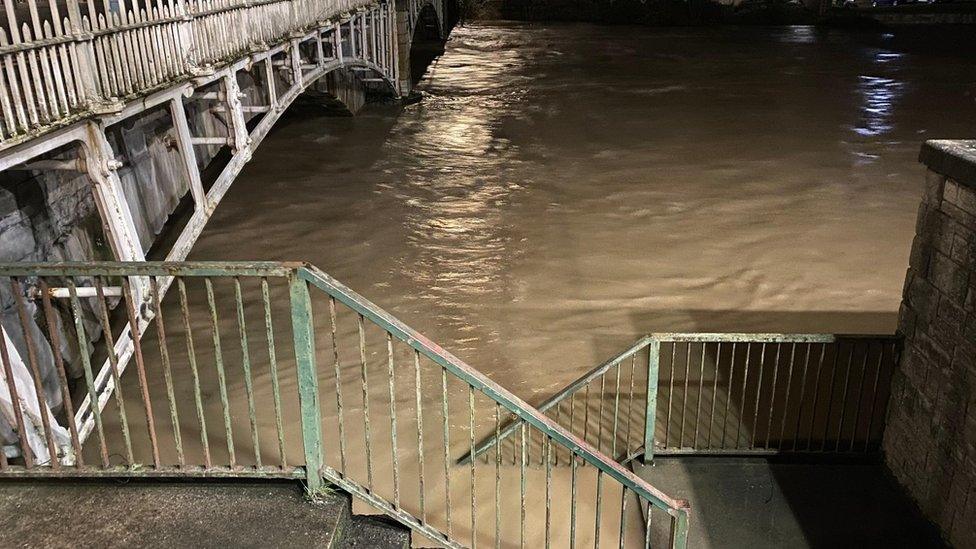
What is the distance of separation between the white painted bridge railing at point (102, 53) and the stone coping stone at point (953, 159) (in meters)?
6.00

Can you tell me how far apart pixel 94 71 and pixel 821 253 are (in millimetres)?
9748

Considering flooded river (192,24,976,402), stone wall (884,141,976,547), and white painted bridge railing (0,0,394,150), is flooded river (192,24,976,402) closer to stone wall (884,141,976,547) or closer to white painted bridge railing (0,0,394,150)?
stone wall (884,141,976,547)

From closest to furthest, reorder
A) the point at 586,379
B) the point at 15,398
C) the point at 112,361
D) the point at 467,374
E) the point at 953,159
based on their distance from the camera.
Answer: the point at 467,374 → the point at 15,398 → the point at 112,361 → the point at 953,159 → the point at 586,379

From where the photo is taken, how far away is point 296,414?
291 inches

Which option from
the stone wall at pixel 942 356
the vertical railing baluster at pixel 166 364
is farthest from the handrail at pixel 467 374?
the stone wall at pixel 942 356

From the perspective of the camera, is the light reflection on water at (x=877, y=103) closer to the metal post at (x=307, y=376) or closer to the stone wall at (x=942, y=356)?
the stone wall at (x=942, y=356)

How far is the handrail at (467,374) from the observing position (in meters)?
3.53

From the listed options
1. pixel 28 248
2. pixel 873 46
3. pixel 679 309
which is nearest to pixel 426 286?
pixel 679 309

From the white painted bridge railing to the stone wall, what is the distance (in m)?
6.07

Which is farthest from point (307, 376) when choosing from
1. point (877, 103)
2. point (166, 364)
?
point (877, 103)

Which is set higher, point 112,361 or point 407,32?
point 407,32

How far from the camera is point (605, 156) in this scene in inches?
663

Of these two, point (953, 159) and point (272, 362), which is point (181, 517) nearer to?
point (272, 362)

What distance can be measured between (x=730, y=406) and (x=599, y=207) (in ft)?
21.8
